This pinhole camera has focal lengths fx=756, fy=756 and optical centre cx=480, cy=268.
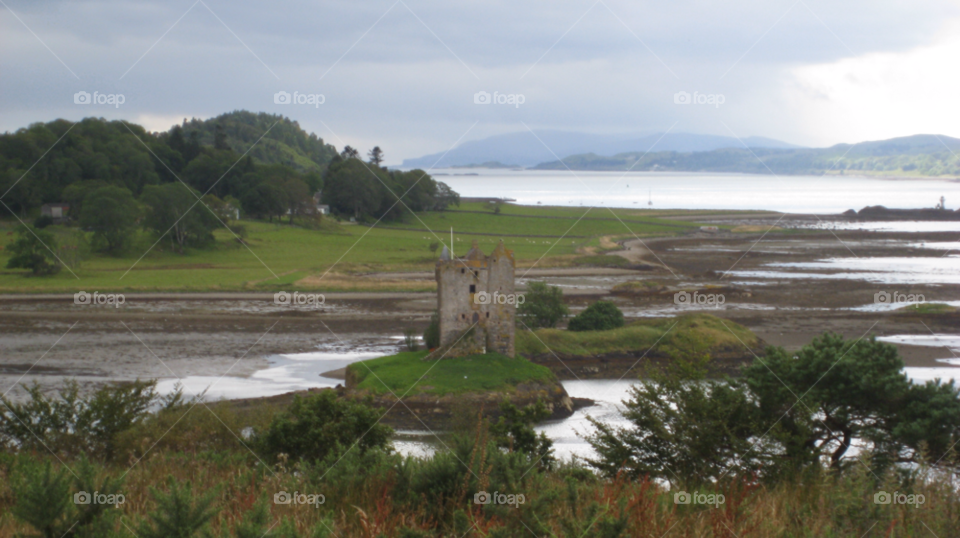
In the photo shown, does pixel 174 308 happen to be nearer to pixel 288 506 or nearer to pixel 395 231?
pixel 395 231

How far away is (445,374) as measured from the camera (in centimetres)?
3309

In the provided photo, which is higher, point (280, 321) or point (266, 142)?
point (266, 142)

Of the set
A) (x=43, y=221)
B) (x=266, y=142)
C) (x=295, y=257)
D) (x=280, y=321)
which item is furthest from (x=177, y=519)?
(x=266, y=142)

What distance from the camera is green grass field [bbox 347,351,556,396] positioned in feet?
106

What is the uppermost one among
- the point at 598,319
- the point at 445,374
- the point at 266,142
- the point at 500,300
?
the point at 266,142

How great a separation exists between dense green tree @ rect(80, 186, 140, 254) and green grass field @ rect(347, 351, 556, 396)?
148ft

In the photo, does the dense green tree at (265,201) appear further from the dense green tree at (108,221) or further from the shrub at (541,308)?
the shrub at (541,308)

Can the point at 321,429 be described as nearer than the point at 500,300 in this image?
Yes

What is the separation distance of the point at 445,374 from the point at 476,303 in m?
3.82

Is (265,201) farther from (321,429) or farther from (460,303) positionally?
(321,429)

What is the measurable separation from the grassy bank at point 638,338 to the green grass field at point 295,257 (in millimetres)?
22034

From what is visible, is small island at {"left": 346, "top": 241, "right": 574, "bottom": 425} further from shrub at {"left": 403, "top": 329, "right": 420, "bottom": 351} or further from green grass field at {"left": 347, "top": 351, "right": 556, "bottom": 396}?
shrub at {"left": 403, "top": 329, "right": 420, "bottom": 351}

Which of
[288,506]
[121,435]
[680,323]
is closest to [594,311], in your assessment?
[680,323]

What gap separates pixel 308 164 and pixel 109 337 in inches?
5191
